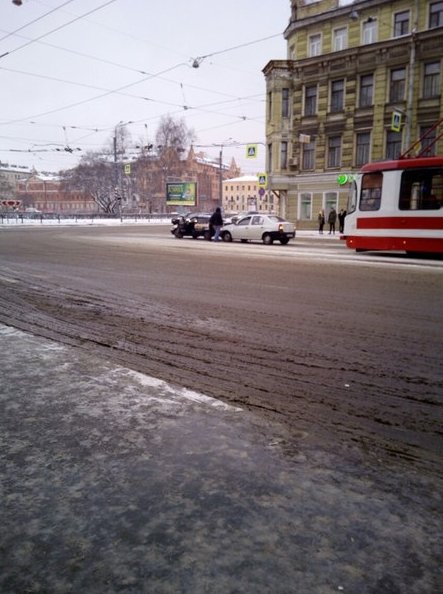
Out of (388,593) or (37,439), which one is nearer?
(388,593)

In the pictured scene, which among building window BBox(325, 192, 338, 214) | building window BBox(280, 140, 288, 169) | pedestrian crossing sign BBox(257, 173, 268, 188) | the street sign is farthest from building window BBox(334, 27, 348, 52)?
pedestrian crossing sign BBox(257, 173, 268, 188)

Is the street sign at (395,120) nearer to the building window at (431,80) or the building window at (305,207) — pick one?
the building window at (431,80)

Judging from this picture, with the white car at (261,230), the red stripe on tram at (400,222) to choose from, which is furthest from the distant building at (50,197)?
the red stripe on tram at (400,222)

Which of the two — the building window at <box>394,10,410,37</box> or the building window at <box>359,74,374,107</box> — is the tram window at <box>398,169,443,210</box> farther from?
the building window at <box>394,10,410,37</box>

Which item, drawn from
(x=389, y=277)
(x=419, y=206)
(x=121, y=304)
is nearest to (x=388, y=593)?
(x=121, y=304)

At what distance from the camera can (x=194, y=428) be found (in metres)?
2.80

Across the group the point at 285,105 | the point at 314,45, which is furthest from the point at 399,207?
the point at 314,45

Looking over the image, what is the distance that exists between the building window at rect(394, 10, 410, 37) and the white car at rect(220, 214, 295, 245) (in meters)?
18.0

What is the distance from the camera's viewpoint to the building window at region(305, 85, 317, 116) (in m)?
34.2

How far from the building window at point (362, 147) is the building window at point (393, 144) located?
4.41 ft

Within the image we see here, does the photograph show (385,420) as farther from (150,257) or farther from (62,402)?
(150,257)

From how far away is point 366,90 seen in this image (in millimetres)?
31828

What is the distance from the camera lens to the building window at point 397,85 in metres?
30.1

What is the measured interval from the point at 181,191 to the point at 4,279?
53760 millimetres
